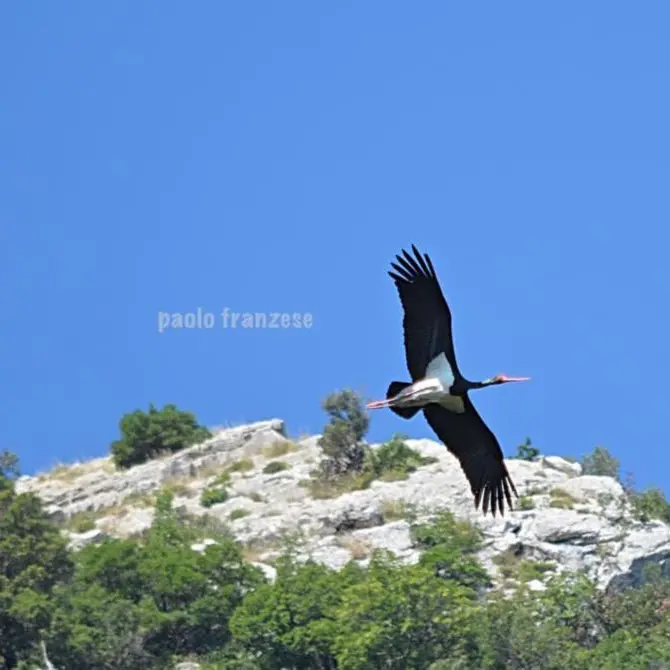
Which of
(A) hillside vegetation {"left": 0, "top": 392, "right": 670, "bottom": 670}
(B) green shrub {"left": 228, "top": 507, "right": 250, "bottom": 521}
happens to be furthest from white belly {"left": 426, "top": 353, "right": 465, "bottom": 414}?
(B) green shrub {"left": 228, "top": 507, "right": 250, "bottom": 521}

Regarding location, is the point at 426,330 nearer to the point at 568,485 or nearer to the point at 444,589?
the point at 444,589

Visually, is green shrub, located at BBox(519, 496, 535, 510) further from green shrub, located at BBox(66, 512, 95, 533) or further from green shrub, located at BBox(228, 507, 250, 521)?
green shrub, located at BBox(66, 512, 95, 533)

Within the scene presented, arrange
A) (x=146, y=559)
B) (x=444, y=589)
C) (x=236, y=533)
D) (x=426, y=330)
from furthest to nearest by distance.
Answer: (x=236, y=533)
(x=146, y=559)
(x=444, y=589)
(x=426, y=330)

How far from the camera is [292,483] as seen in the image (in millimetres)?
66375

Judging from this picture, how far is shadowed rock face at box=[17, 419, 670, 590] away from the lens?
60.4m

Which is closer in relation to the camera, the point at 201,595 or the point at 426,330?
the point at 426,330

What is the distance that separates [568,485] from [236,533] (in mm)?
8481

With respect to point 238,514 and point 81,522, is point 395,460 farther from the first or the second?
point 81,522

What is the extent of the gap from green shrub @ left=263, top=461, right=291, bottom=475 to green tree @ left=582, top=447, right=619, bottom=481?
816 centimetres

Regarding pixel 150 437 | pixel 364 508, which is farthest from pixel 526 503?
pixel 150 437

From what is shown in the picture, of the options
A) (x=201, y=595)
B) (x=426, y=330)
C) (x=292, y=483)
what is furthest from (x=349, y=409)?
(x=426, y=330)

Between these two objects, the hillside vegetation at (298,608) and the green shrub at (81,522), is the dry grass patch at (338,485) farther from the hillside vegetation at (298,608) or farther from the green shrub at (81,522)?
the green shrub at (81,522)

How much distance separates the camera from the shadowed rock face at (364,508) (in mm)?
60438


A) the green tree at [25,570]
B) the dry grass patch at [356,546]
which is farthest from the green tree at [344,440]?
the green tree at [25,570]
